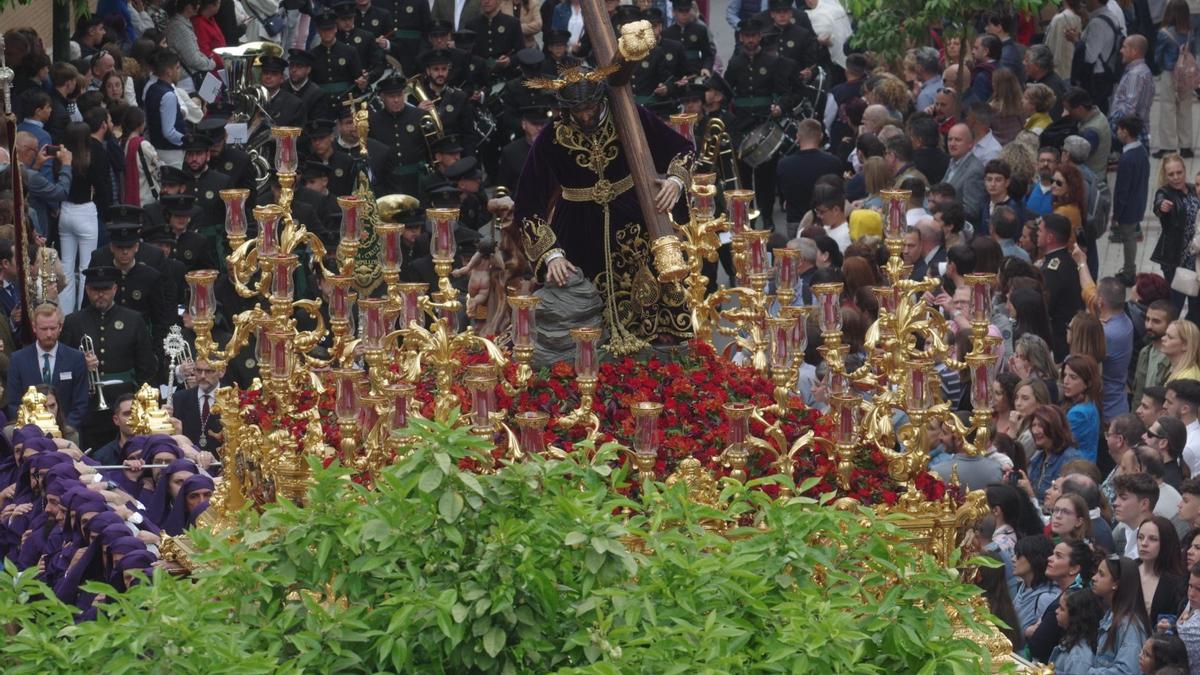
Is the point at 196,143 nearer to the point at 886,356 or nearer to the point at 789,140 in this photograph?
the point at 789,140

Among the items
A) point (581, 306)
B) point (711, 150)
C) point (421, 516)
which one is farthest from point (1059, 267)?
point (421, 516)

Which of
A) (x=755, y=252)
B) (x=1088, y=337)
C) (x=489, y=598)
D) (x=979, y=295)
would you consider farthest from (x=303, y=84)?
(x=489, y=598)

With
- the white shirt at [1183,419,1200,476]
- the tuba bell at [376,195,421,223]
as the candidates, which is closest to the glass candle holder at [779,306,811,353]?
the white shirt at [1183,419,1200,476]

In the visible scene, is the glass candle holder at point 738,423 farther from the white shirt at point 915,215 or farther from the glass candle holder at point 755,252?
the white shirt at point 915,215

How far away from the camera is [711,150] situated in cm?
1300

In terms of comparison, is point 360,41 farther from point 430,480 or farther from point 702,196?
point 430,480

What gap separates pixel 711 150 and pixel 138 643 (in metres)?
5.74

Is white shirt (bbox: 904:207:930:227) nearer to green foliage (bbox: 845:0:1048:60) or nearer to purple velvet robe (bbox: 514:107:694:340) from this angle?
purple velvet robe (bbox: 514:107:694:340)

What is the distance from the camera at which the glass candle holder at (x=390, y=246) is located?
1147 cm

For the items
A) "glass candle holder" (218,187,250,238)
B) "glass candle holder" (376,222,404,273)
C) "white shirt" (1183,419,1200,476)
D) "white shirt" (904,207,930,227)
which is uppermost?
"glass candle holder" (218,187,250,238)

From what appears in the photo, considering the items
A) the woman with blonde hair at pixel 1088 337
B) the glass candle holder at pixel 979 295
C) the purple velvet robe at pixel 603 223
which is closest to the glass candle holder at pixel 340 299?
the purple velvet robe at pixel 603 223

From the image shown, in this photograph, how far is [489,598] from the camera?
830cm

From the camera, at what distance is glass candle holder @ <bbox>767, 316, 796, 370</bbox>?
1084 cm

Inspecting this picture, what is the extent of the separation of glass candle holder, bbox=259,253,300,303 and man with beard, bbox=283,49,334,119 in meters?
11.2
